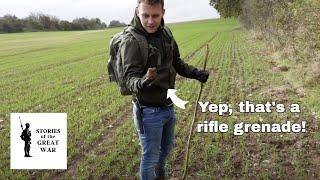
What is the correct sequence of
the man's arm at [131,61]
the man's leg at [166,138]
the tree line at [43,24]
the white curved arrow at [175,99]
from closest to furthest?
the man's arm at [131,61] → the white curved arrow at [175,99] → the man's leg at [166,138] → the tree line at [43,24]

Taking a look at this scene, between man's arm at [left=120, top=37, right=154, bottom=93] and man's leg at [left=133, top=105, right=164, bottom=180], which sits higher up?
man's arm at [left=120, top=37, right=154, bottom=93]

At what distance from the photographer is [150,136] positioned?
4.23 metres

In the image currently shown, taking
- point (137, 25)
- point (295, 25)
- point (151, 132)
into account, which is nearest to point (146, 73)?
point (137, 25)

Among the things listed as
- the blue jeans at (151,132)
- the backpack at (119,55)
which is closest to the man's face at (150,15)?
the backpack at (119,55)

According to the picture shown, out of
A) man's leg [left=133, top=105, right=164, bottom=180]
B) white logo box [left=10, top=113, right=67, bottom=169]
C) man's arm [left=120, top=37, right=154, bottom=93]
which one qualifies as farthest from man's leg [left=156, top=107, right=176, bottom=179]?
white logo box [left=10, top=113, right=67, bottom=169]

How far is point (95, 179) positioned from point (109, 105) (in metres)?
5.31

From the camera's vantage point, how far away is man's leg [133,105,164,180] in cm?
420

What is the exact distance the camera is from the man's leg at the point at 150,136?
4195 mm

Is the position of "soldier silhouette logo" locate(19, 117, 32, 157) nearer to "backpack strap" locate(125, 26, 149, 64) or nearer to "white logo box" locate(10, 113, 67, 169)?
"white logo box" locate(10, 113, 67, 169)

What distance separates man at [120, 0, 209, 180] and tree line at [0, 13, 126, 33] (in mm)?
99613

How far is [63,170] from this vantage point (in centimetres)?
677

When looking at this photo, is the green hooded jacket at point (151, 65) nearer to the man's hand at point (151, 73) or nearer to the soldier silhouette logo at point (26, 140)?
the man's hand at point (151, 73)

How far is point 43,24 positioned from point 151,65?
113506 mm

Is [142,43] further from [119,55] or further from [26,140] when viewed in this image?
[26,140]
